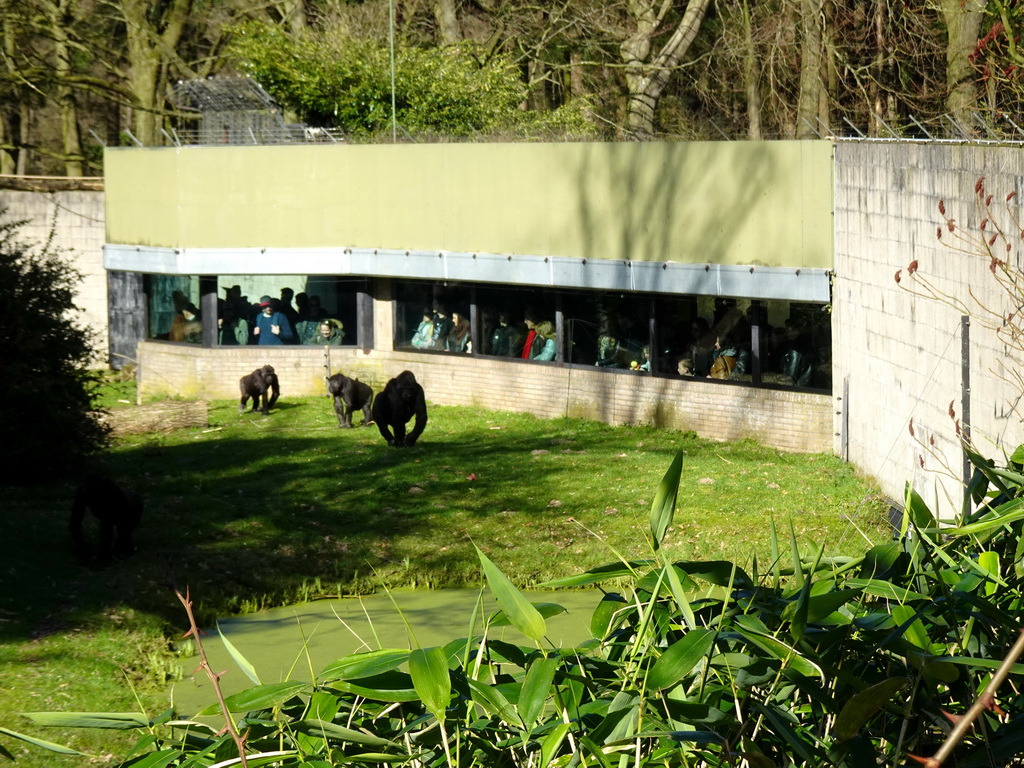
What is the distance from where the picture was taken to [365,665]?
2.80m

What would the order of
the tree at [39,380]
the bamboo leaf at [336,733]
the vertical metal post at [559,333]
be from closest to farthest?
the bamboo leaf at [336,733] → the tree at [39,380] → the vertical metal post at [559,333]

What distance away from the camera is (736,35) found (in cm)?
3016

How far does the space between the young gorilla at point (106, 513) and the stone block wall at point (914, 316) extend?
7.01 metres

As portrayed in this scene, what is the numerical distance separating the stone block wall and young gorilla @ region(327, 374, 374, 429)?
7.26 m

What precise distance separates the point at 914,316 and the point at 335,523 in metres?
6.63

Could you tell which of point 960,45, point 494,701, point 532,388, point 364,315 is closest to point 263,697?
point 494,701

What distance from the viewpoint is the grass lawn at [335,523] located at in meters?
10.6

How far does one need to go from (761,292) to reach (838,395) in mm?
1809

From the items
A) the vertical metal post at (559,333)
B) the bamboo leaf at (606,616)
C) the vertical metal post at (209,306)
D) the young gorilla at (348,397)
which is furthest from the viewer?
the vertical metal post at (209,306)

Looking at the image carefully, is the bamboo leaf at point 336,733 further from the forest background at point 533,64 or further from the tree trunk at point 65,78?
the tree trunk at point 65,78

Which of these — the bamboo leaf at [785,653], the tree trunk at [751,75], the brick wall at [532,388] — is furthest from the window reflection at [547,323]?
the bamboo leaf at [785,653]

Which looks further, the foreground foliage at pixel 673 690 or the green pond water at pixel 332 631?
the green pond water at pixel 332 631

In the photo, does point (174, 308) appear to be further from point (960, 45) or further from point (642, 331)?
point (960, 45)

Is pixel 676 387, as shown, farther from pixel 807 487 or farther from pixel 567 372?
pixel 807 487
